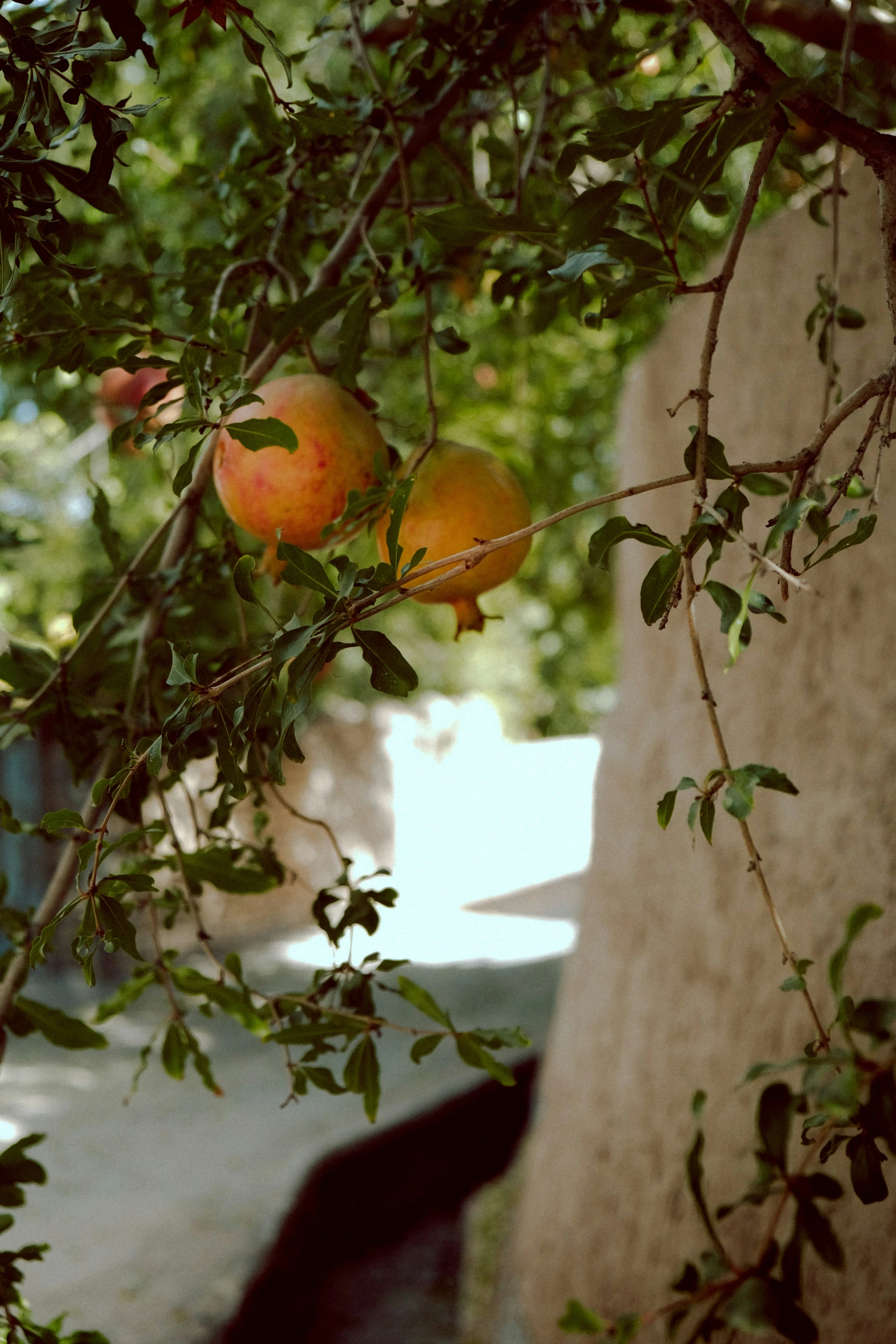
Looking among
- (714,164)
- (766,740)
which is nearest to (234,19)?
(714,164)

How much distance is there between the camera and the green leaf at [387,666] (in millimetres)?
741

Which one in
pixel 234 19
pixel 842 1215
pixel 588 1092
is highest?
pixel 234 19

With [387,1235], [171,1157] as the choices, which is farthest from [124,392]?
[387,1235]

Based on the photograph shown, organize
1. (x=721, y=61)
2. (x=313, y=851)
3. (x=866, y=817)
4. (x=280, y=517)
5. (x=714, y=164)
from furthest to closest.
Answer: (x=313, y=851) < (x=721, y=61) < (x=866, y=817) < (x=280, y=517) < (x=714, y=164)

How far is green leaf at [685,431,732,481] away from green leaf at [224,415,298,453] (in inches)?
10.5

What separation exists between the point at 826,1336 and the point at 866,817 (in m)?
0.66

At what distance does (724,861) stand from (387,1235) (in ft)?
7.83

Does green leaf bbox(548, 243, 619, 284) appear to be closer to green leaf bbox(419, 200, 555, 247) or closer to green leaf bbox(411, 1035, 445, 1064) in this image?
green leaf bbox(419, 200, 555, 247)

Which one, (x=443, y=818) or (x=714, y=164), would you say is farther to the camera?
(x=443, y=818)

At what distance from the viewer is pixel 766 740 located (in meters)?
1.83

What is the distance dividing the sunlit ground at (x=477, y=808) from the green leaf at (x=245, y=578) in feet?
24.8

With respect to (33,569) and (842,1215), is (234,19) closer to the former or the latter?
(842,1215)

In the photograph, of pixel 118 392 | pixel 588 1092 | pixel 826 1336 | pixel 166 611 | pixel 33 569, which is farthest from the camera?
pixel 33 569

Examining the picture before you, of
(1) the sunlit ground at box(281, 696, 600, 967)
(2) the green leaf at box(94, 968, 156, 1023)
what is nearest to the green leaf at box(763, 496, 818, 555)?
(2) the green leaf at box(94, 968, 156, 1023)
